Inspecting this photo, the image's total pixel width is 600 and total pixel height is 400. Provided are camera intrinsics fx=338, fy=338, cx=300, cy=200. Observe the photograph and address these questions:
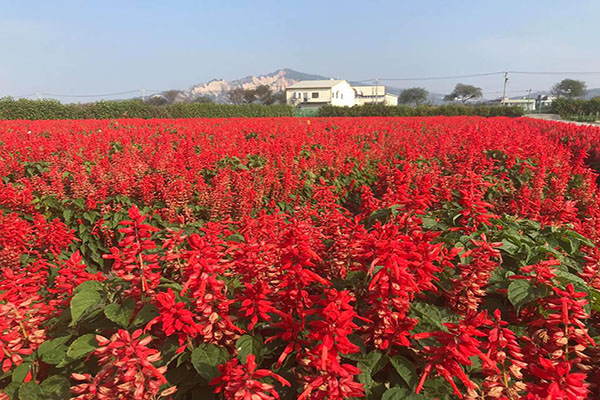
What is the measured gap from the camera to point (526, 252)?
2057 mm

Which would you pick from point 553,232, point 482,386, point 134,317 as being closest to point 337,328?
point 482,386

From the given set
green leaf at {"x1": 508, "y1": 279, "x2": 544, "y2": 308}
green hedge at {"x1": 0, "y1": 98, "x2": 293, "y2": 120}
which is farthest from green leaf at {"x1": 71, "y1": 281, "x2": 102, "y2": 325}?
green hedge at {"x1": 0, "y1": 98, "x2": 293, "y2": 120}

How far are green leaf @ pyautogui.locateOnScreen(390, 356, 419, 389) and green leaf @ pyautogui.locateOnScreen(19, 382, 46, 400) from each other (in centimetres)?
145

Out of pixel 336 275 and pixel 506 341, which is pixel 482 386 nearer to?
pixel 506 341

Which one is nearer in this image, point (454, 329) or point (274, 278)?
point (454, 329)

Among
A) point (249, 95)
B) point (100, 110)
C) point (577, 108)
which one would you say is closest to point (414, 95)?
point (249, 95)

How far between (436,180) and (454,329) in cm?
407

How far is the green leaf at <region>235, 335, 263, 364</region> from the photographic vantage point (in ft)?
4.50

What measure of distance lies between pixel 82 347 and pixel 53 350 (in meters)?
0.24

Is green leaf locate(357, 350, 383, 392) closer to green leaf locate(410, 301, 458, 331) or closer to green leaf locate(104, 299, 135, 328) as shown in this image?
green leaf locate(410, 301, 458, 331)

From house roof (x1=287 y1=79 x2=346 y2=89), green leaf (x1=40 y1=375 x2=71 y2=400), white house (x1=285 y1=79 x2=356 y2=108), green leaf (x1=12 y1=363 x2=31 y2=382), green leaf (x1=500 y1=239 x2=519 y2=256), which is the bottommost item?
green leaf (x1=40 y1=375 x2=71 y2=400)

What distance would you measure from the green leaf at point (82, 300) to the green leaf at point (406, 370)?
1.39 m

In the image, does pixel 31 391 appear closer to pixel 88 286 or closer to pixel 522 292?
pixel 88 286

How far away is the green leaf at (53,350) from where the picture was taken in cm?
149
